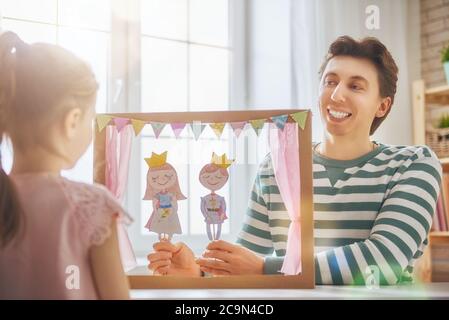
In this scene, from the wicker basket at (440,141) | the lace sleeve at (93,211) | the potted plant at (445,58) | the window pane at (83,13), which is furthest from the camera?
the wicker basket at (440,141)

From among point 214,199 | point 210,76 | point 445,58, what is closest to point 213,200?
point 214,199

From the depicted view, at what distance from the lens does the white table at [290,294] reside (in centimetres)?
A: 71

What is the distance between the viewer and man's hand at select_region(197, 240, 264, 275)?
0.74 m

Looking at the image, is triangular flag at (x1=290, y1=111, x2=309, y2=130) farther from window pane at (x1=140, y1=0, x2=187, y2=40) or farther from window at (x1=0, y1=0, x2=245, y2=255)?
window pane at (x1=140, y1=0, x2=187, y2=40)

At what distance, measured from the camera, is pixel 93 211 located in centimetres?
62

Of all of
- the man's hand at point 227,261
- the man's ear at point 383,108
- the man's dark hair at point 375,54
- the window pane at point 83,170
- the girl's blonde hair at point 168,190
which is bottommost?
the man's hand at point 227,261

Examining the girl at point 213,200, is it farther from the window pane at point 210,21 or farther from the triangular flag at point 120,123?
the window pane at point 210,21

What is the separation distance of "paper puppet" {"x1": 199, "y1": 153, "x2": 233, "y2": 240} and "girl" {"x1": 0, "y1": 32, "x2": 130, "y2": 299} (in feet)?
0.47

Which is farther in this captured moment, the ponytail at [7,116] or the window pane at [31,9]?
the window pane at [31,9]

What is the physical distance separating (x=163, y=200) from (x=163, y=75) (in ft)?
2.20

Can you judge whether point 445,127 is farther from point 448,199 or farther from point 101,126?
point 101,126

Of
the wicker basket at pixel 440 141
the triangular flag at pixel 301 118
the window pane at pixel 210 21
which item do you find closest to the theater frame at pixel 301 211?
the triangular flag at pixel 301 118

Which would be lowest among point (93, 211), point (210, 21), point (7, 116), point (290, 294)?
point (290, 294)

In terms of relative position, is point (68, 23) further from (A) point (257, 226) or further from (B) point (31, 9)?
(A) point (257, 226)
